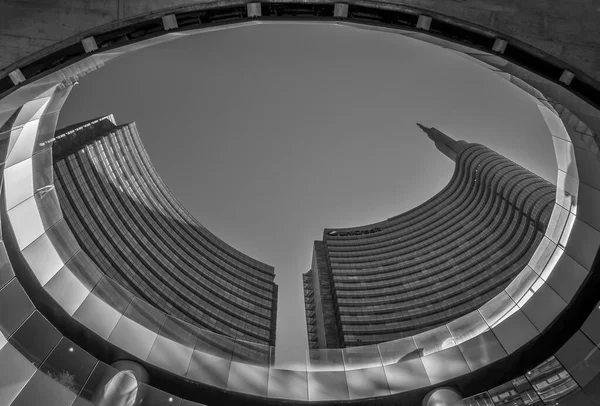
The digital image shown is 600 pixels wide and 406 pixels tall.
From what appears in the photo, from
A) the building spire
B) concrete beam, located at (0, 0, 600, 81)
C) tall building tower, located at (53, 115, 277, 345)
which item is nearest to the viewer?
concrete beam, located at (0, 0, 600, 81)

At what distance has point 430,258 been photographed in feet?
360

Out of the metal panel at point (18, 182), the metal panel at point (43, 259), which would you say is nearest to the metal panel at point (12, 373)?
the metal panel at point (43, 259)

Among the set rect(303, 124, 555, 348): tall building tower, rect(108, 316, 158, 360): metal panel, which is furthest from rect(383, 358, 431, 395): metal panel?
rect(303, 124, 555, 348): tall building tower

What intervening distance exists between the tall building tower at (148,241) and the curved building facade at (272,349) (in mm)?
67458

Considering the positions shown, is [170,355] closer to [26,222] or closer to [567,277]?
[26,222]

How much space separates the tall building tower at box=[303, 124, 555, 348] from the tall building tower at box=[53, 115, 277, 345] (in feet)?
70.5

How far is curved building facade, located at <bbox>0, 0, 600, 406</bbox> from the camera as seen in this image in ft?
35.9

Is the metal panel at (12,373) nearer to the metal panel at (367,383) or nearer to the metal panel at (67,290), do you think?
the metal panel at (67,290)

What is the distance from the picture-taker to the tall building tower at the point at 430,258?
91750mm

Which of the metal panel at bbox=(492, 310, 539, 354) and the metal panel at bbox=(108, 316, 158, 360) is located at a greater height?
the metal panel at bbox=(492, 310, 539, 354)

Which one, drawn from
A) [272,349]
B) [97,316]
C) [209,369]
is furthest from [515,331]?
[97,316]

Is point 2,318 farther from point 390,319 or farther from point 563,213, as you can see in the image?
point 390,319

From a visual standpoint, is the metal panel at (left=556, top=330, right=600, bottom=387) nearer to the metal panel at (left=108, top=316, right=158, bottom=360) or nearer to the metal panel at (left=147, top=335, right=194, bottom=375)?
the metal panel at (left=147, top=335, right=194, bottom=375)

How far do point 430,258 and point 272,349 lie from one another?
319 feet
